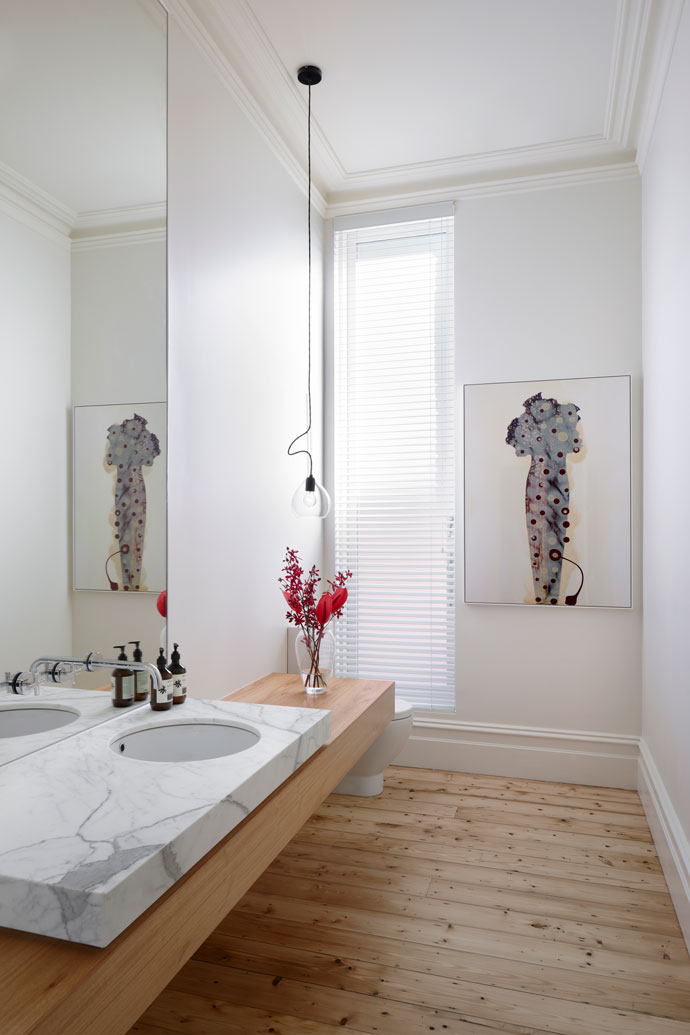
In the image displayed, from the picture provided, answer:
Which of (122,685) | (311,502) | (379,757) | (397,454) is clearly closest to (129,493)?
(122,685)

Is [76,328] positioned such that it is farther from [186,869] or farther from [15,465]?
[186,869]

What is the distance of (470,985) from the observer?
189 centimetres

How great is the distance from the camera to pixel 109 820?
3.98 ft

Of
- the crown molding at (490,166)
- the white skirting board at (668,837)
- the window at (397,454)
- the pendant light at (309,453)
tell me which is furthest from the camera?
the window at (397,454)

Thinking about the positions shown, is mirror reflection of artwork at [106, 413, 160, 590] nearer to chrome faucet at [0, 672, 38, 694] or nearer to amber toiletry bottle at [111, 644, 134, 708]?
amber toiletry bottle at [111, 644, 134, 708]

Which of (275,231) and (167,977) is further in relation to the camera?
(275,231)

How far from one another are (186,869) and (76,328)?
1.21 m

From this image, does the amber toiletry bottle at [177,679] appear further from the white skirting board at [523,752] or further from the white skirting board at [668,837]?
the white skirting board at [523,752]

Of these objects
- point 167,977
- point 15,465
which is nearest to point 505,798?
point 167,977

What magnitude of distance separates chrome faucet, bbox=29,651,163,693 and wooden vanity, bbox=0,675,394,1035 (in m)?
0.48

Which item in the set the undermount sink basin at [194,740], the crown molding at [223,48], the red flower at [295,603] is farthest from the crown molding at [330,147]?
the undermount sink basin at [194,740]

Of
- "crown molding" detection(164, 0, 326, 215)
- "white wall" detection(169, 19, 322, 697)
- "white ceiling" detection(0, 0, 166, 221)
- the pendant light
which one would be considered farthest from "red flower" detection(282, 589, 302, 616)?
"crown molding" detection(164, 0, 326, 215)

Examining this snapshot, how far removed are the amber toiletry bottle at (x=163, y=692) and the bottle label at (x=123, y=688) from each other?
61mm

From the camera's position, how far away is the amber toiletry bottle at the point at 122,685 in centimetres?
187
